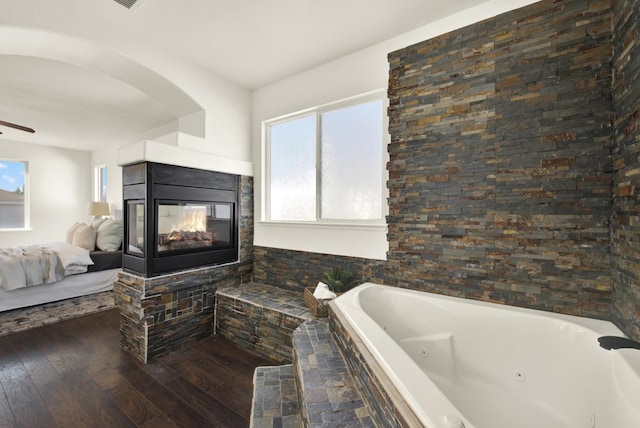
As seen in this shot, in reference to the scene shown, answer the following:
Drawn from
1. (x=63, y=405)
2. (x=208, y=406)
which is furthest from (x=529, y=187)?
(x=63, y=405)

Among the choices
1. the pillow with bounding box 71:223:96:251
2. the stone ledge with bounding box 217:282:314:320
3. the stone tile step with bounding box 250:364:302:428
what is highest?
the pillow with bounding box 71:223:96:251

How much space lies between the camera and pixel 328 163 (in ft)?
8.91

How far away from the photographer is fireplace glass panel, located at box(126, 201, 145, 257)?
7.92 ft

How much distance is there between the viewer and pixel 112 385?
191cm

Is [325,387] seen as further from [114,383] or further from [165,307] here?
[165,307]

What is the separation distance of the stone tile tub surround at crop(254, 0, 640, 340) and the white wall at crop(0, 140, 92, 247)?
6946 millimetres

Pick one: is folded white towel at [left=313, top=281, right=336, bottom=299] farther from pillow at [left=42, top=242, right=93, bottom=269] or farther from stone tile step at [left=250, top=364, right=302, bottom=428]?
pillow at [left=42, top=242, right=93, bottom=269]

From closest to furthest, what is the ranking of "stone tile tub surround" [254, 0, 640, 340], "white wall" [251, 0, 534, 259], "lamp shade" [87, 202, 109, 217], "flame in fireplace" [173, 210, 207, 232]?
"stone tile tub surround" [254, 0, 640, 340] < "white wall" [251, 0, 534, 259] < "flame in fireplace" [173, 210, 207, 232] < "lamp shade" [87, 202, 109, 217]

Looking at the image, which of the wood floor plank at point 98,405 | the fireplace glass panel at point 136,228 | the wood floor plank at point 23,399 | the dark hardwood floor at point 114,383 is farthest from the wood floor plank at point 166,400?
the fireplace glass panel at point 136,228

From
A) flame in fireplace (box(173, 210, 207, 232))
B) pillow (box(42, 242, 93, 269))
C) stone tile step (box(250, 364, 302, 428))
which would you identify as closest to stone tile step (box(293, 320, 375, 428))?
stone tile step (box(250, 364, 302, 428))

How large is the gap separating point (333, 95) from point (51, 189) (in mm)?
6476

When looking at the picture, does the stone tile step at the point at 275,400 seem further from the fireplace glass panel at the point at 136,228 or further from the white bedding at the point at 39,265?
the white bedding at the point at 39,265

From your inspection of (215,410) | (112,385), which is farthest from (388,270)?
(112,385)

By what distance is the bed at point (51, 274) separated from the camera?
3021mm
